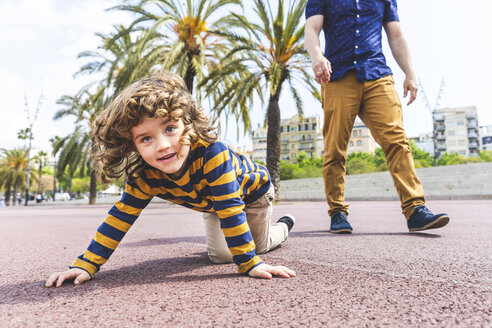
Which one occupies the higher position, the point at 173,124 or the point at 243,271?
the point at 173,124

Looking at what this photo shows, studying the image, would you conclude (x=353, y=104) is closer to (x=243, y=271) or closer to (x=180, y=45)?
(x=243, y=271)

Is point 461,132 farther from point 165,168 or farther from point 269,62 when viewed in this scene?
point 165,168

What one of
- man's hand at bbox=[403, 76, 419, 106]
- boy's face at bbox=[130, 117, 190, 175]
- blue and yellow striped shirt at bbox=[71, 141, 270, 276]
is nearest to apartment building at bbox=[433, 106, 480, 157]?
man's hand at bbox=[403, 76, 419, 106]

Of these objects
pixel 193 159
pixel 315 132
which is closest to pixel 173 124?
pixel 193 159

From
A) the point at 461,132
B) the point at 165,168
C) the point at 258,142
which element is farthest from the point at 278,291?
the point at 461,132

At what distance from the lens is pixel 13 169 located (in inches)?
1454

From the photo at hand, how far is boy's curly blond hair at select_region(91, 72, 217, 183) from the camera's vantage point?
156 centimetres

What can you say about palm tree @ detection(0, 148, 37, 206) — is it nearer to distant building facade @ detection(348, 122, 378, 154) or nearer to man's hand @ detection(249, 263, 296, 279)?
man's hand @ detection(249, 263, 296, 279)

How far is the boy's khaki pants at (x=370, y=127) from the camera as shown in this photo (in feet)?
8.93

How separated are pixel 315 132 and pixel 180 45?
72081 millimetres

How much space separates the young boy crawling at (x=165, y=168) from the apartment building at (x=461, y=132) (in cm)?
8577

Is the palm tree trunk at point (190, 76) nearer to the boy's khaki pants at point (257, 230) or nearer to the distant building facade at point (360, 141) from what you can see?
the boy's khaki pants at point (257, 230)

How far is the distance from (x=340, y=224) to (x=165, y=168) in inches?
73.1

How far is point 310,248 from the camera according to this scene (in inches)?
86.4
